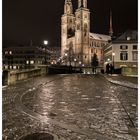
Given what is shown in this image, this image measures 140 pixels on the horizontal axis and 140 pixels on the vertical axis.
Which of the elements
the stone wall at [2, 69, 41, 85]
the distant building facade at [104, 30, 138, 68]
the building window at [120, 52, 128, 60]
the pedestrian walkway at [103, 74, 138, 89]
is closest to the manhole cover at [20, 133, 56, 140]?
the pedestrian walkway at [103, 74, 138, 89]

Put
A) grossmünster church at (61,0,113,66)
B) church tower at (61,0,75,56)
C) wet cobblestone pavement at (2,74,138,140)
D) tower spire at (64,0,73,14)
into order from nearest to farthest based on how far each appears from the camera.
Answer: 1. wet cobblestone pavement at (2,74,138,140)
2. grossmünster church at (61,0,113,66)
3. church tower at (61,0,75,56)
4. tower spire at (64,0,73,14)

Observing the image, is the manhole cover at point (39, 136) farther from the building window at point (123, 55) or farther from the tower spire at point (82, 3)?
the tower spire at point (82, 3)

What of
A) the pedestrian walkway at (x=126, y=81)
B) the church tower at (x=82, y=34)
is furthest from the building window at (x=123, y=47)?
the church tower at (x=82, y=34)

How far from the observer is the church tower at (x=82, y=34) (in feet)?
378

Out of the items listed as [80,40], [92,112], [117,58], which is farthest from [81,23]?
[92,112]

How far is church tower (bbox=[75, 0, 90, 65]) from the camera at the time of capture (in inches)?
4537

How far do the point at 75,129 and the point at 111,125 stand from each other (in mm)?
1020

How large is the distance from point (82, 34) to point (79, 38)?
8.27 ft

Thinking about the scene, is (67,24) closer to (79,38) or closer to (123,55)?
(79,38)

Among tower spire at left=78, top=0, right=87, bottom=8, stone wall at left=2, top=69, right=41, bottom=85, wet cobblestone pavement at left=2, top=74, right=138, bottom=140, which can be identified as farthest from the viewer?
tower spire at left=78, top=0, right=87, bottom=8

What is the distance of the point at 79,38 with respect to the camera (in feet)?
382

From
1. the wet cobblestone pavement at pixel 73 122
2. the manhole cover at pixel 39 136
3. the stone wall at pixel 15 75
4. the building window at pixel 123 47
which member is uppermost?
the building window at pixel 123 47

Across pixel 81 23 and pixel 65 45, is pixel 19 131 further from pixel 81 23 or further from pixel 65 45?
pixel 65 45

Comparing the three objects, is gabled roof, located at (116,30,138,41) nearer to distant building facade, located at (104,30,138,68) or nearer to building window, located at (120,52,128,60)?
distant building facade, located at (104,30,138,68)
